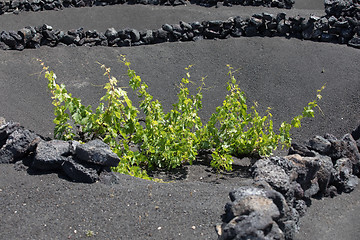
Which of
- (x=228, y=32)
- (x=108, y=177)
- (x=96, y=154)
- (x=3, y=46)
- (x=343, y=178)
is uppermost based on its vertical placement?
(x=96, y=154)

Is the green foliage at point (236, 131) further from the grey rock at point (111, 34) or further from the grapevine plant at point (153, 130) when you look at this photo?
the grey rock at point (111, 34)

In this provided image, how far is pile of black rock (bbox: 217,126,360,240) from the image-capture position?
3.69 meters

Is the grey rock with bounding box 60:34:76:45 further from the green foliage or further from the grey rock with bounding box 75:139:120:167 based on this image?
the grey rock with bounding box 75:139:120:167

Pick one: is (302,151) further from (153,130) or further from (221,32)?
(221,32)

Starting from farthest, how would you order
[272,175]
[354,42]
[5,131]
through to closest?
[354,42] → [5,131] → [272,175]

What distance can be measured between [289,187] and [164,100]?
168 inches

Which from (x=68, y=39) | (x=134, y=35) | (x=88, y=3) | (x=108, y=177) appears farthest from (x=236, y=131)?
(x=88, y=3)

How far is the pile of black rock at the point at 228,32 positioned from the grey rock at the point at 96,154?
543 centimetres

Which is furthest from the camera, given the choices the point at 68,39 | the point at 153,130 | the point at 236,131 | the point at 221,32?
the point at 221,32

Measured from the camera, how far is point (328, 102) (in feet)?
28.2

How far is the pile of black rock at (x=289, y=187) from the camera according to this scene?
→ 3.69 meters

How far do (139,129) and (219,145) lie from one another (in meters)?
1.07

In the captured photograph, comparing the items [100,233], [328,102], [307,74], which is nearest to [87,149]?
[100,233]

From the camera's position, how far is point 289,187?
15.2 ft
